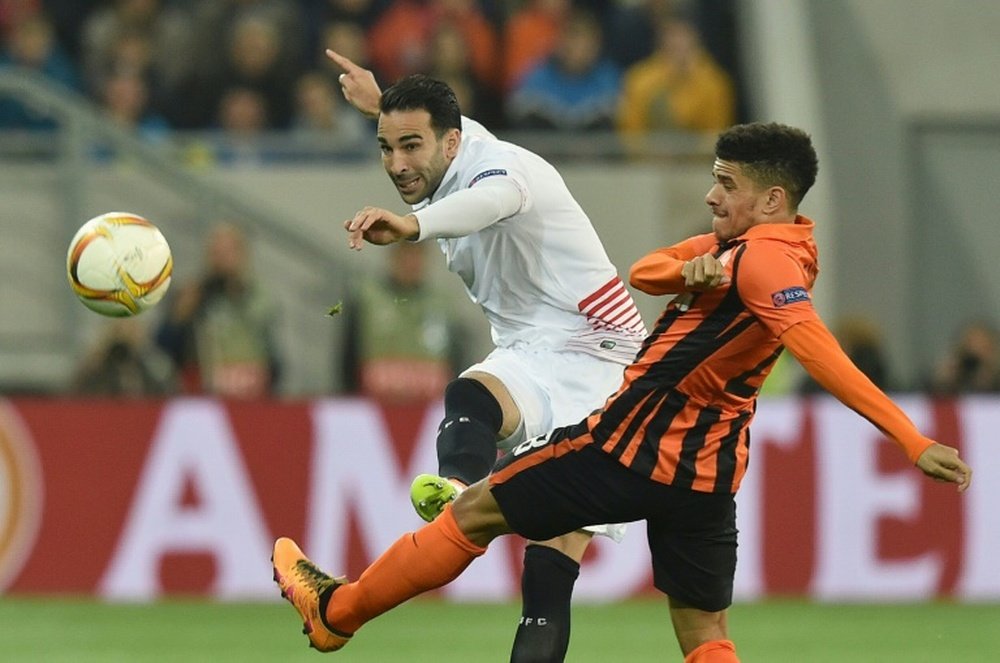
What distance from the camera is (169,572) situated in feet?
35.2

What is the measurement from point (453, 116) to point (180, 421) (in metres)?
4.61

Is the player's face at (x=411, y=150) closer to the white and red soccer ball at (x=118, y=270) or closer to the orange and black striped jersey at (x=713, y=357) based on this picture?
the white and red soccer ball at (x=118, y=270)

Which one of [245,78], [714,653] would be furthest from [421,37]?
[714,653]

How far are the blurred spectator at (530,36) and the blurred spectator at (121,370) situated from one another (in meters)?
3.25

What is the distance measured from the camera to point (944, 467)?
526 cm

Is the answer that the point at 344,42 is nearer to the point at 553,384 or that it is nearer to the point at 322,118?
the point at 322,118

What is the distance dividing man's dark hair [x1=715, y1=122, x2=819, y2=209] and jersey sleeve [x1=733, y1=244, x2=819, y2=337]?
0.91 ft

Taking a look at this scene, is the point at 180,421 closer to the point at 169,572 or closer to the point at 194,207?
the point at 169,572

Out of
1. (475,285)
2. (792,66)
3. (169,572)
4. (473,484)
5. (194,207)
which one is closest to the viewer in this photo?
(473,484)

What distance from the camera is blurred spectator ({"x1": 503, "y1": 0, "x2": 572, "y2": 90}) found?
43.8 feet

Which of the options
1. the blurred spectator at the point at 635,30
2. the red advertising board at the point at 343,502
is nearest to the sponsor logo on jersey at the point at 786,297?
the red advertising board at the point at 343,502

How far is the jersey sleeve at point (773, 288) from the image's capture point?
549 centimetres

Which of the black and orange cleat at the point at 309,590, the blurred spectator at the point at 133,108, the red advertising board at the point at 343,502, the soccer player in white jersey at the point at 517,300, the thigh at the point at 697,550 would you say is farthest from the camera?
the blurred spectator at the point at 133,108

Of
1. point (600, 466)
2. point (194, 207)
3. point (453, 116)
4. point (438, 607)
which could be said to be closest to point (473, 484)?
point (600, 466)
